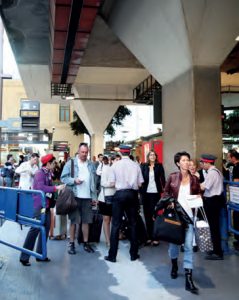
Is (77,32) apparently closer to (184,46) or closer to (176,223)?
(184,46)

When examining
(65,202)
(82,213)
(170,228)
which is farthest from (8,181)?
(170,228)

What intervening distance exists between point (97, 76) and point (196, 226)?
13636 millimetres

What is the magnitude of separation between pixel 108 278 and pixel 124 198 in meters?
1.24

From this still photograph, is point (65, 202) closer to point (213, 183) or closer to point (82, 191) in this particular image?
point (82, 191)

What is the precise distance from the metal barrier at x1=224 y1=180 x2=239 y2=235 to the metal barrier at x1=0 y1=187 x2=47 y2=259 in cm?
304

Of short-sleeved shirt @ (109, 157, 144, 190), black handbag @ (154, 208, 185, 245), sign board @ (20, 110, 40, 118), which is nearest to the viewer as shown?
black handbag @ (154, 208, 185, 245)

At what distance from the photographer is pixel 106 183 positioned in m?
6.51

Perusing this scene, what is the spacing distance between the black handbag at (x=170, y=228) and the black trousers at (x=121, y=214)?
1.11m

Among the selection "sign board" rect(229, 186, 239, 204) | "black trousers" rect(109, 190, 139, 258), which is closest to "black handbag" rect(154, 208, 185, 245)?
"black trousers" rect(109, 190, 139, 258)

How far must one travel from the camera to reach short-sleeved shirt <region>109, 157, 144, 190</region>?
5.75 m

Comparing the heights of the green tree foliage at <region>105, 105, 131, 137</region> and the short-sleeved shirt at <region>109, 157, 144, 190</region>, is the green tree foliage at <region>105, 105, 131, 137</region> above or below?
above

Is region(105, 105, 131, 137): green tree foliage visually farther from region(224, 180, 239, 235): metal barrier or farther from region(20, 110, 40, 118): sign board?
region(224, 180, 239, 235): metal barrier

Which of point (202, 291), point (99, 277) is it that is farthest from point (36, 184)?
point (202, 291)

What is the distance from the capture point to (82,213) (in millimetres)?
6352
